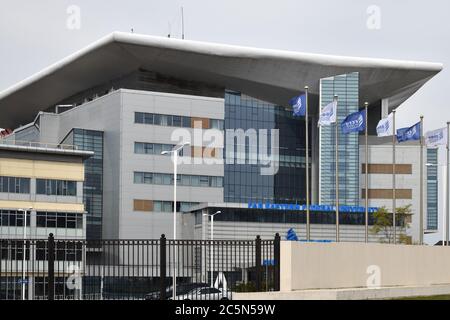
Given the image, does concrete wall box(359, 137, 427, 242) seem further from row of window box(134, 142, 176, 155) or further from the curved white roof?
row of window box(134, 142, 176, 155)

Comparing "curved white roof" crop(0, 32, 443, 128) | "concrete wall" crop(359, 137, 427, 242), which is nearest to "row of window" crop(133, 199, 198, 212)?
"curved white roof" crop(0, 32, 443, 128)

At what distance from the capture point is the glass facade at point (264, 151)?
103 metres

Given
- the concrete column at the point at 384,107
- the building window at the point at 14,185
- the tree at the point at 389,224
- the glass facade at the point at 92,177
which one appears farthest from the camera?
the concrete column at the point at 384,107

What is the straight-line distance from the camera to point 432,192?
115812mm

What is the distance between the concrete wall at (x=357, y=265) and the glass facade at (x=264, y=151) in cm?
6739

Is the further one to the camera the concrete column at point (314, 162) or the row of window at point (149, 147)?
the concrete column at point (314, 162)

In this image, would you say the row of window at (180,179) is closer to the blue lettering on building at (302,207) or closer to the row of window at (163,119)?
the blue lettering on building at (302,207)

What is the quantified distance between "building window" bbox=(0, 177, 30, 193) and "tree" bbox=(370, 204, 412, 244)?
35.8 m

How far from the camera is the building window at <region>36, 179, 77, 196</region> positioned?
80.4 m

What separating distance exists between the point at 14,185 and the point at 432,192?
58949mm

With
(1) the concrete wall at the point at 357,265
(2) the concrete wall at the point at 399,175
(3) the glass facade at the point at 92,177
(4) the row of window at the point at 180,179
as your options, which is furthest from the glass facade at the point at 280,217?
(1) the concrete wall at the point at 357,265

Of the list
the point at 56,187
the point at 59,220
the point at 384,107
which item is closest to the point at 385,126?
the point at 59,220
